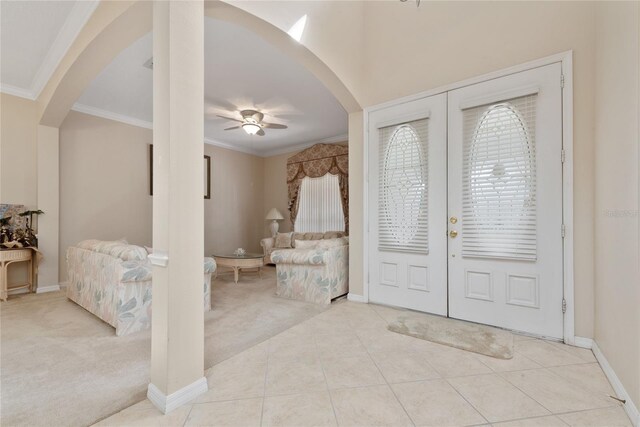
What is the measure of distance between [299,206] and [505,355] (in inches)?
215

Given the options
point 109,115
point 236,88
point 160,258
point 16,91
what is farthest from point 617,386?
point 16,91

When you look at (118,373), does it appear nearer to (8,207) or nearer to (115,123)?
(8,207)

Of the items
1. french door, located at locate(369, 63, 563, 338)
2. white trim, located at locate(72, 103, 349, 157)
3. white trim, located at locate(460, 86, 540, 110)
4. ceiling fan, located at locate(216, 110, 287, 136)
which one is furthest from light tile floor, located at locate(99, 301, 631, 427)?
white trim, located at locate(72, 103, 349, 157)

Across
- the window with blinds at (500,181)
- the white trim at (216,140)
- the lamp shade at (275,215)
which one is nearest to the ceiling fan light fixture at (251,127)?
the white trim at (216,140)

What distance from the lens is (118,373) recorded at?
198 cm

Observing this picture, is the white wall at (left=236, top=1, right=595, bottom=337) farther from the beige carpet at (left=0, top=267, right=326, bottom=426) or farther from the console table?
the console table

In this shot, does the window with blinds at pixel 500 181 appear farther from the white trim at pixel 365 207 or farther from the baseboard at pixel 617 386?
the white trim at pixel 365 207

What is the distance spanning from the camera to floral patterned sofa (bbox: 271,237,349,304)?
3.61 meters

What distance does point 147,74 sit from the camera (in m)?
3.78

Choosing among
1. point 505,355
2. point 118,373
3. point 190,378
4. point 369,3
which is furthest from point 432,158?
point 118,373

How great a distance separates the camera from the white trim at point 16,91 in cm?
402

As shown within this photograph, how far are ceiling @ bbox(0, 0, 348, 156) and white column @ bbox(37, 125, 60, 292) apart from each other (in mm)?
669

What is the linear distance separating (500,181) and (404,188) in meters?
0.95

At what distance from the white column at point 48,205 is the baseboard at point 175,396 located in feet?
13.2
